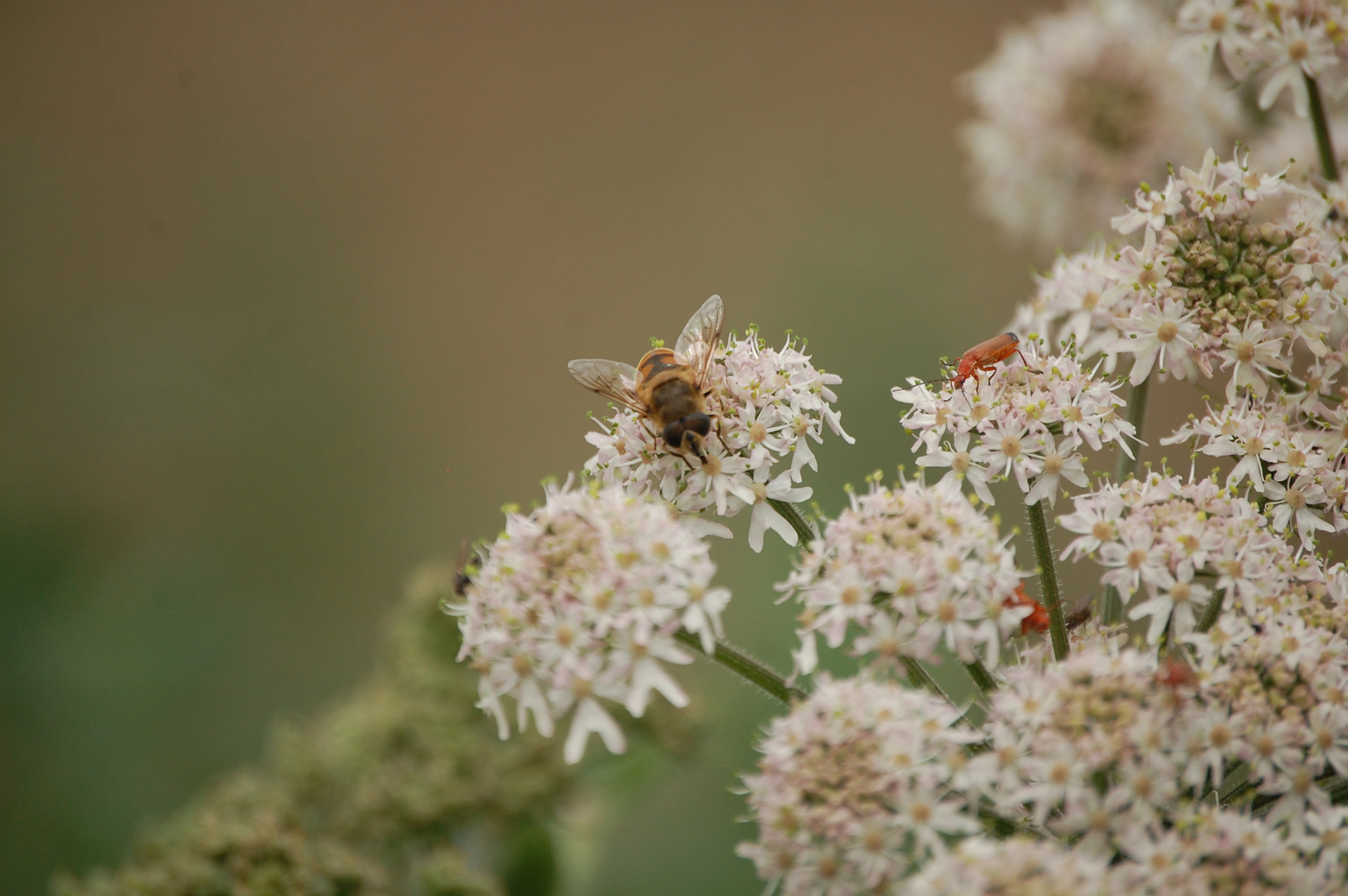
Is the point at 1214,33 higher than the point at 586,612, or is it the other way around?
the point at 1214,33

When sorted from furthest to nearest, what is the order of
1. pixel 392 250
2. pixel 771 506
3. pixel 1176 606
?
pixel 392 250 < pixel 771 506 < pixel 1176 606

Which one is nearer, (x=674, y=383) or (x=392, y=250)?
(x=674, y=383)

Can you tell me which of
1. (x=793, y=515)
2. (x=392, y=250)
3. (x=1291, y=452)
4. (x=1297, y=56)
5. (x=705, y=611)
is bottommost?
(x=705, y=611)

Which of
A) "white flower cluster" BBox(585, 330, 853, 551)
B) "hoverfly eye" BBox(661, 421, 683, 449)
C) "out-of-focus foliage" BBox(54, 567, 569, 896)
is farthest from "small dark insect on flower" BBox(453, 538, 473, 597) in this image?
"out-of-focus foliage" BBox(54, 567, 569, 896)

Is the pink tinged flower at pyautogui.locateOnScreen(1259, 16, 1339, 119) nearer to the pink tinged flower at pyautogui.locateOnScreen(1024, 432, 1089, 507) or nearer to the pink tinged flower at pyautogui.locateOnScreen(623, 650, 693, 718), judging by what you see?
the pink tinged flower at pyautogui.locateOnScreen(1024, 432, 1089, 507)

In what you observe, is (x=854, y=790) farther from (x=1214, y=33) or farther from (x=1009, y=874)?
(x=1214, y=33)

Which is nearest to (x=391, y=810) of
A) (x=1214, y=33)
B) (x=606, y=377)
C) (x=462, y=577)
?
(x=462, y=577)

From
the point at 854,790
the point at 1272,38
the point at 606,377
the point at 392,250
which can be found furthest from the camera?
the point at 392,250
